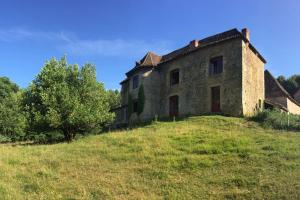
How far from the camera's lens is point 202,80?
3020 cm

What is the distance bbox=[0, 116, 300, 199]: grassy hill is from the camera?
477 inches

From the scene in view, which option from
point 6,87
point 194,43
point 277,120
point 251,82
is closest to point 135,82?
point 194,43

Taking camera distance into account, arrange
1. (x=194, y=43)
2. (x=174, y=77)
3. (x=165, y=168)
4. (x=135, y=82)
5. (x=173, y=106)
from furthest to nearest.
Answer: (x=135, y=82) → (x=174, y=77) → (x=173, y=106) → (x=194, y=43) → (x=165, y=168)

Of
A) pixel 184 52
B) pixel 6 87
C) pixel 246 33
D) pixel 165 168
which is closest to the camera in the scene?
pixel 165 168

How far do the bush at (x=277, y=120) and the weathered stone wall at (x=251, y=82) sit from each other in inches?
80.1

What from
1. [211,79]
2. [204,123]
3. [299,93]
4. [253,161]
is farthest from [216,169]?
[299,93]

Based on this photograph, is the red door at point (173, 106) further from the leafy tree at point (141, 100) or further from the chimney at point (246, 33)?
the chimney at point (246, 33)

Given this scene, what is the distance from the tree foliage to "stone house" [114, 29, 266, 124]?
2531cm

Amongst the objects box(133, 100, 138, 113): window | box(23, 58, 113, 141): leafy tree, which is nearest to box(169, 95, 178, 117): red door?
box(133, 100, 138, 113): window

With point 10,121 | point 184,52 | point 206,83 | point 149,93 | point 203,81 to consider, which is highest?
point 184,52

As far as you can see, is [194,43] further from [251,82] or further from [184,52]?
[251,82]

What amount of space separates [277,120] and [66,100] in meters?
15.6

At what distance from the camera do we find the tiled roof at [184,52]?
95.9 feet

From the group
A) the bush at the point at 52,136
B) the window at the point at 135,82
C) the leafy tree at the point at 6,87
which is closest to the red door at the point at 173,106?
the window at the point at 135,82
